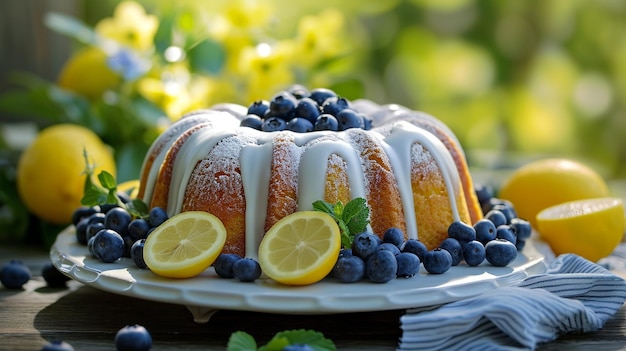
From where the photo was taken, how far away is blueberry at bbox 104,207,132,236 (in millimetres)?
2361

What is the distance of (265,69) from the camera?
3.46 m

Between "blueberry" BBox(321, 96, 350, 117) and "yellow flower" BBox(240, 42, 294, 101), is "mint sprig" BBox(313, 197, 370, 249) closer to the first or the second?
"blueberry" BBox(321, 96, 350, 117)

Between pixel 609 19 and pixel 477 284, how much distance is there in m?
4.66

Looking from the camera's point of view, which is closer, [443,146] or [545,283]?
[545,283]

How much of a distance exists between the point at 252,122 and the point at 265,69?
1.00m

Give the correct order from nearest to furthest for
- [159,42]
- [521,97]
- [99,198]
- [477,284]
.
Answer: [477,284] → [99,198] → [159,42] → [521,97]

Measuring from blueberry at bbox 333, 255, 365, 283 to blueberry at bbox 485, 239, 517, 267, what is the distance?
389 millimetres

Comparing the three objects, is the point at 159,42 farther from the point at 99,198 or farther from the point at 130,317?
the point at 130,317

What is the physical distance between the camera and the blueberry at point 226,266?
2051mm

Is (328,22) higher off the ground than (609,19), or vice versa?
(609,19)

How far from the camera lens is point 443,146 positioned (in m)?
2.46

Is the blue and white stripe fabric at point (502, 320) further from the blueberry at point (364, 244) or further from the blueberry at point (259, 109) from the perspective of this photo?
the blueberry at point (259, 109)

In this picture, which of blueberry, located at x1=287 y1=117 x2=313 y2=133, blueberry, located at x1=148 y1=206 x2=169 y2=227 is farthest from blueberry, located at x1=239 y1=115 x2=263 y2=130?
blueberry, located at x1=148 y1=206 x2=169 y2=227

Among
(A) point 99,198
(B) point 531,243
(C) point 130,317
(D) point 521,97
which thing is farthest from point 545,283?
(D) point 521,97
